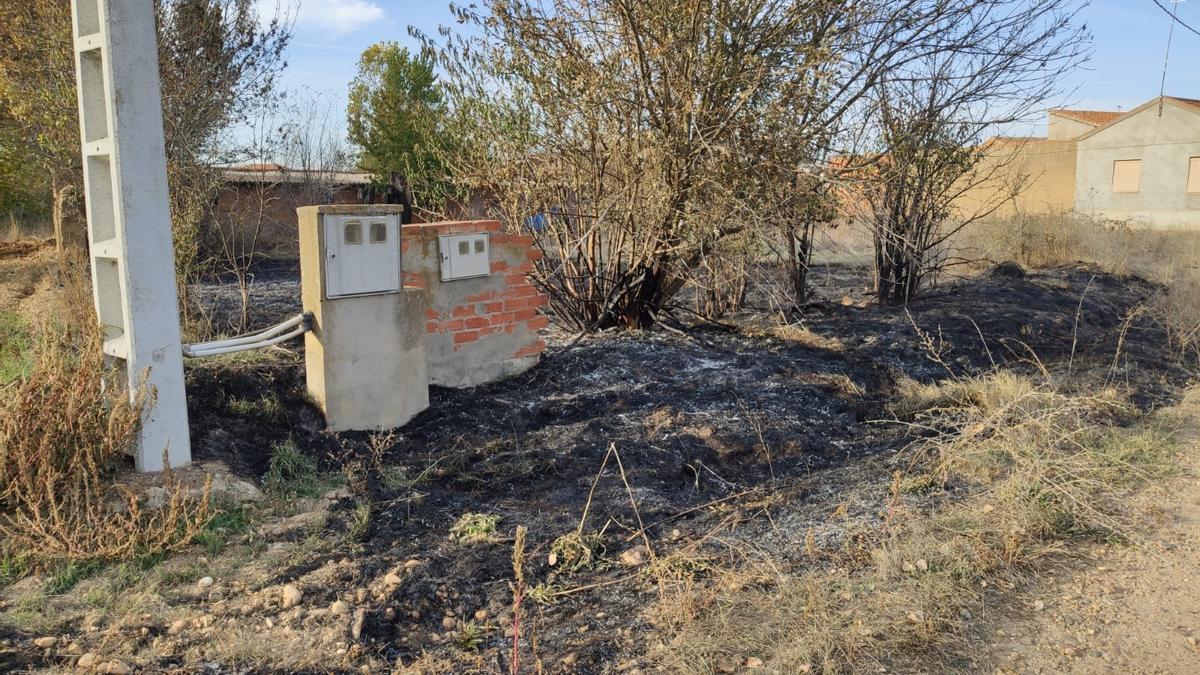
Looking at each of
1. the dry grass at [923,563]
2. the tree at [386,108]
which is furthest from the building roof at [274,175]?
the dry grass at [923,563]

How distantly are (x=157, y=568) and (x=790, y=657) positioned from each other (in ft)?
8.12

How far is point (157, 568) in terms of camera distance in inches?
134

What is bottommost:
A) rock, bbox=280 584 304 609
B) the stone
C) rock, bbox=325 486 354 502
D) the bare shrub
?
the stone

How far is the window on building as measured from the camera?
101 ft

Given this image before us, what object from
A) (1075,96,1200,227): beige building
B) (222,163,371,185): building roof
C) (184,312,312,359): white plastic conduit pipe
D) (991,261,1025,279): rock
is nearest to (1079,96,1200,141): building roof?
(1075,96,1200,227): beige building

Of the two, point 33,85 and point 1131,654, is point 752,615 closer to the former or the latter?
point 1131,654

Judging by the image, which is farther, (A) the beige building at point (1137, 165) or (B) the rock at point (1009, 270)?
(A) the beige building at point (1137, 165)

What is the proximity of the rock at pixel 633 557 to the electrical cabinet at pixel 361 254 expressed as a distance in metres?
2.42

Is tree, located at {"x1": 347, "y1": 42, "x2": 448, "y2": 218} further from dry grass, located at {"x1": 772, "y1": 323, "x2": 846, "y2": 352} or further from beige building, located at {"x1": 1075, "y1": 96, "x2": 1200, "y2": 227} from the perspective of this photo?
beige building, located at {"x1": 1075, "y1": 96, "x2": 1200, "y2": 227}

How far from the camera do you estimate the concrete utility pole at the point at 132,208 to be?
398 cm

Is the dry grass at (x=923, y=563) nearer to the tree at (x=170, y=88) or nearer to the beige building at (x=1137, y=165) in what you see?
the tree at (x=170, y=88)

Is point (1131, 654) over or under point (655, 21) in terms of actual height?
under

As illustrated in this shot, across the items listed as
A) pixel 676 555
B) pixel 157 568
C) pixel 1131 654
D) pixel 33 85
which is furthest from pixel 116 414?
pixel 33 85

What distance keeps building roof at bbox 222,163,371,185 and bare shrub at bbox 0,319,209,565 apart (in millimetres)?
10128
